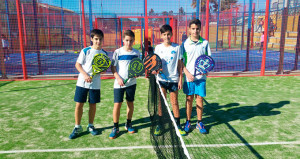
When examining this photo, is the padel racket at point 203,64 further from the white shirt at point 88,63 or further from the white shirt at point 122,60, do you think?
the white shirt at point 88,63

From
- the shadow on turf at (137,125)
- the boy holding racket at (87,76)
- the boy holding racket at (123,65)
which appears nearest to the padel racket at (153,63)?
the boy holding racket at (123,65)

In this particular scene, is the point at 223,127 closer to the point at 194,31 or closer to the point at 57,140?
the point at 194,31

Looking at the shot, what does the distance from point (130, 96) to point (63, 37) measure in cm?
1573

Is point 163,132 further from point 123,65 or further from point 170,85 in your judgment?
point 123,65

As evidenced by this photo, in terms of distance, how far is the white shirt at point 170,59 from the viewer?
4.01 m

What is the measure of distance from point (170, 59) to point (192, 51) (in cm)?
48

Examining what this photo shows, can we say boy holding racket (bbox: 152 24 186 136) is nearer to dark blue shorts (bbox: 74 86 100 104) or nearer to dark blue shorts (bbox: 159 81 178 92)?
dark blue shorts (bbox: 159 81 178 92)

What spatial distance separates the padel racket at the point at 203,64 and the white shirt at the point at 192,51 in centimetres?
14

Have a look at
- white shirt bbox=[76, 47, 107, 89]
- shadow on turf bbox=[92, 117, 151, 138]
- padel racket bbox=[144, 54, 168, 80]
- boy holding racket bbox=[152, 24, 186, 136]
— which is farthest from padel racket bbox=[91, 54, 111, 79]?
shadow on turf bbox=[92, 117, 151, 138]

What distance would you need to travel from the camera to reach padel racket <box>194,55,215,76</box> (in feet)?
13.1

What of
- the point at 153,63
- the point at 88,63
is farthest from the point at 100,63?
the point at 153,63

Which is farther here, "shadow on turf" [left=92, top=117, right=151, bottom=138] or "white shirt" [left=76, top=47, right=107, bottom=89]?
"shadow on turf" [left=92, top=117, right=151, bottom=138]

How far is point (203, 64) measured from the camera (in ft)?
13.2

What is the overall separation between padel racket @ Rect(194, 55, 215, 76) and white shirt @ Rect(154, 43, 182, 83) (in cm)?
35
